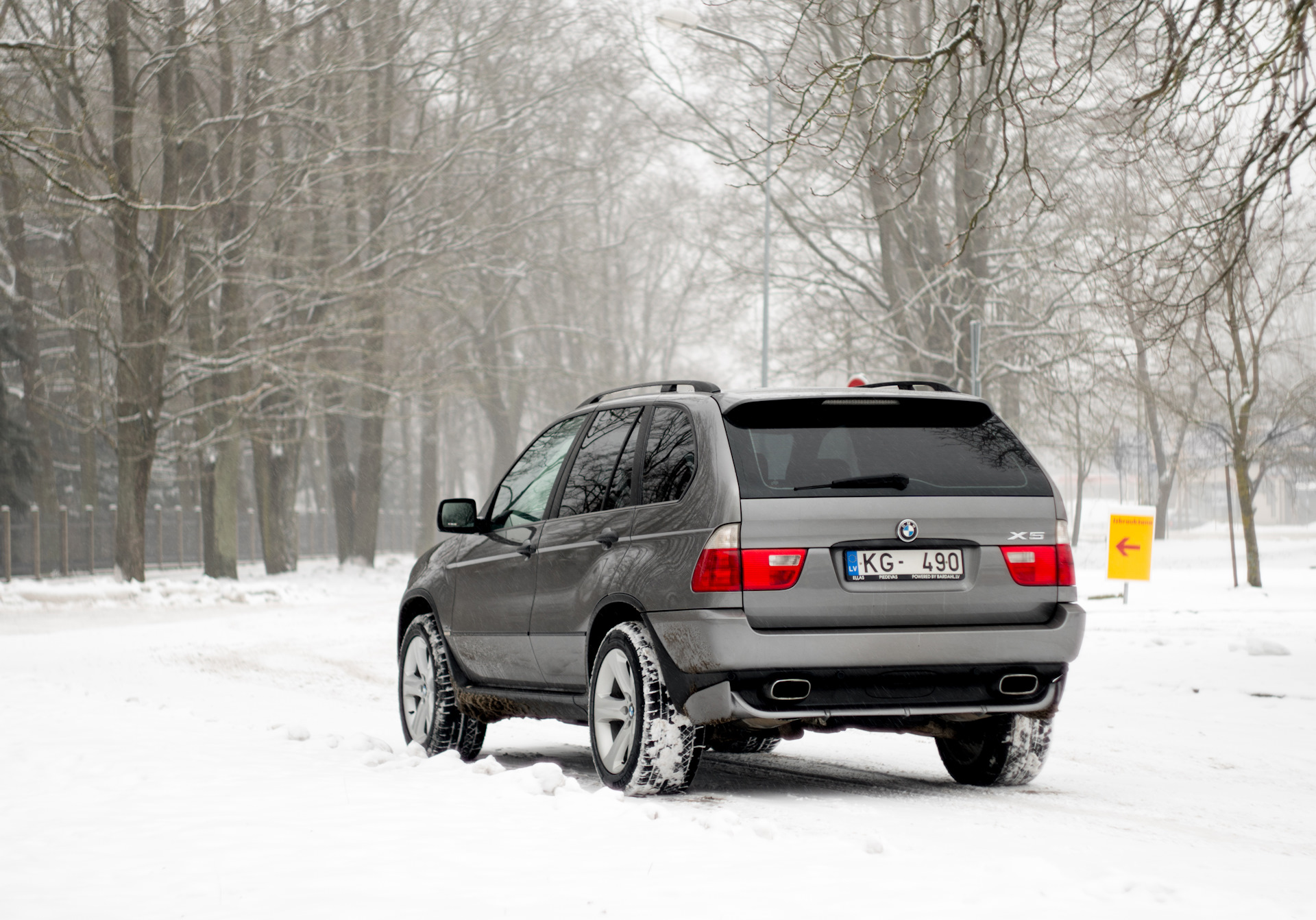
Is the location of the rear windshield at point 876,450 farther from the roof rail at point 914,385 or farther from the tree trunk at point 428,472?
the tree trunk at point 428,472

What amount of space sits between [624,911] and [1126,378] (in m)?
26.9

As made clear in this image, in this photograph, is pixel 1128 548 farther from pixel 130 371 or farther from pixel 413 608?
pixel 130 371

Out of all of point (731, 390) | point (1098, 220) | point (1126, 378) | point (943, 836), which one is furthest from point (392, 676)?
point (1126, 378)

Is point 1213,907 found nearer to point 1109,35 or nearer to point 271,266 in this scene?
point 1109,35

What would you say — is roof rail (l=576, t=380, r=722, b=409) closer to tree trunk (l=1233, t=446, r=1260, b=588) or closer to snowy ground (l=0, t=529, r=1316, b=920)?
snowy ground (l=0, t=529, r=1316, b=920)

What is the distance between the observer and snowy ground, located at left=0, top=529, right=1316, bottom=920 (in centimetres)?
421

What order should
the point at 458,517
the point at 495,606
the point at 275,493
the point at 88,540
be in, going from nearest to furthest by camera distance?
the point at 495,606, the point at 458,517, the point at 275,493, the point at 88,540

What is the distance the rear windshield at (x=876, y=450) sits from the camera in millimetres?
5988

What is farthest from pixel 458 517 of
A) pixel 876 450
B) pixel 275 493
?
pixel 275 493

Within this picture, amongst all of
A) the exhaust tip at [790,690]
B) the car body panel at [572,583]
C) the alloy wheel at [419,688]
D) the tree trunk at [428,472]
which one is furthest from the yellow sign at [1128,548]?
the tree trunk at [428,472]

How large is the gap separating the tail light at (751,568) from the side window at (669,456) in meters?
0.44

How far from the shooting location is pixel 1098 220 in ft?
85.2

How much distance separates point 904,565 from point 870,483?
0.35 metres

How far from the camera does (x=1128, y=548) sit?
834 inches
